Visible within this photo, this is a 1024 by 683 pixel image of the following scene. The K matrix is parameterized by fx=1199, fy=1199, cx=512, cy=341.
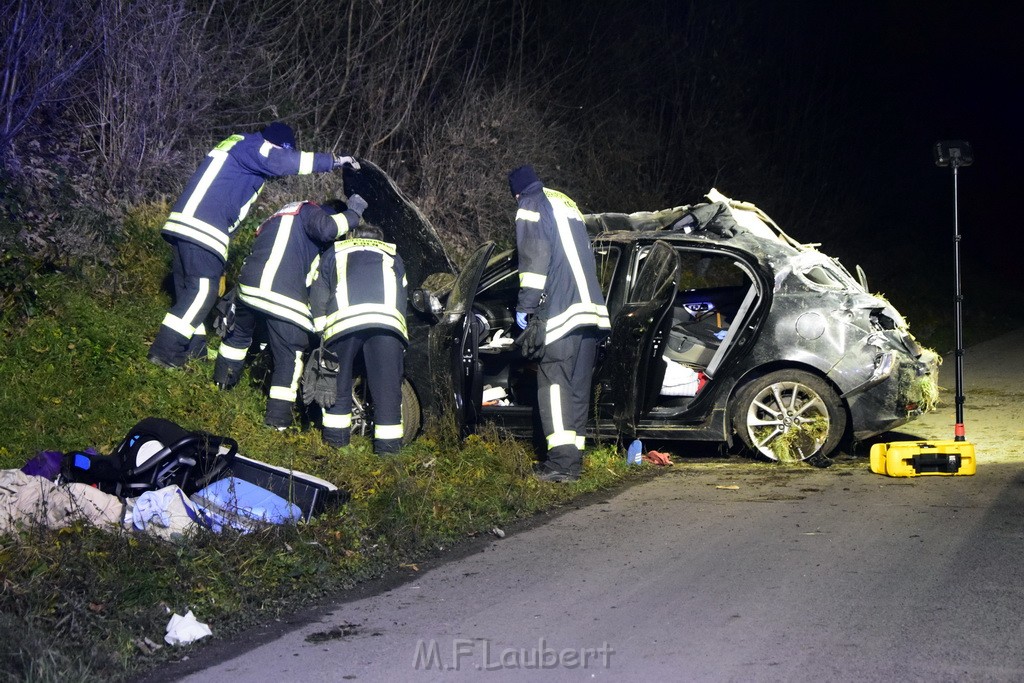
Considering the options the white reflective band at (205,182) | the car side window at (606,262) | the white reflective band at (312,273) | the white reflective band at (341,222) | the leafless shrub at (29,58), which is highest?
the leafless shrub at (29,58)

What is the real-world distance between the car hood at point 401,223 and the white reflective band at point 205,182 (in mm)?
950

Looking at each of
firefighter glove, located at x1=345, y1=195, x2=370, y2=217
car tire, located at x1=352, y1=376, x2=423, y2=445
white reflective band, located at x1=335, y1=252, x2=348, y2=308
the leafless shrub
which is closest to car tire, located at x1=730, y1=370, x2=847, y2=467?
car tire, located at x1=352, y1=376, x2=423, y2=445

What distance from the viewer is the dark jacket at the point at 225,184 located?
353 inches

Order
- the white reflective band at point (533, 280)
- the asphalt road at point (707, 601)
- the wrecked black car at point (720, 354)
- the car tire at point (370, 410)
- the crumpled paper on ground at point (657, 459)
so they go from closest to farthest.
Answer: the asphalt road at point (707, 601) → the white reflective band at point (533, 280) → the wrecked black car at point (720, 354) → the car tire at point (370, 410) → the crumpled paper on ground at point (657, 459)

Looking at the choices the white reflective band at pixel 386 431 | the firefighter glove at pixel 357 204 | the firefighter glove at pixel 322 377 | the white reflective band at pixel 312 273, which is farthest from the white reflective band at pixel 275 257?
the white reflective band at pixel 386 431

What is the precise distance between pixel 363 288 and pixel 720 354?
8.48 feet

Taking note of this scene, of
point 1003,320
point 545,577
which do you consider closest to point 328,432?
point 545,577

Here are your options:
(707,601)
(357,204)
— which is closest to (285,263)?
(357,204)

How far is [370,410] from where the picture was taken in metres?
8.85

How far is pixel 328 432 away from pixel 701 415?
104 inches

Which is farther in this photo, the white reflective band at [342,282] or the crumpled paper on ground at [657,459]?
the crumpled paper on ground at [657,459]

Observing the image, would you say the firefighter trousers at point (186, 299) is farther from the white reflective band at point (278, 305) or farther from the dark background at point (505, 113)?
the dark background at point (505, 113)

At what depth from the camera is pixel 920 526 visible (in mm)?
6746

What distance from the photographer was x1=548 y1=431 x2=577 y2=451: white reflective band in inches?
313
